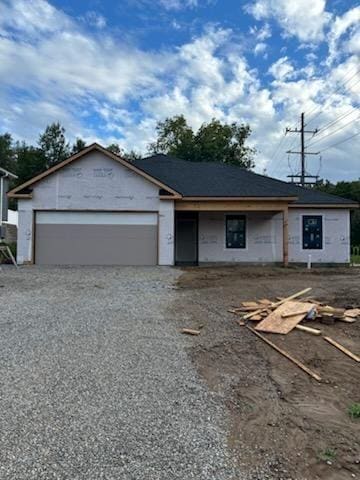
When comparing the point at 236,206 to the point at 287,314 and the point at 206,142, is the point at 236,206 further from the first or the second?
the point at 206,142

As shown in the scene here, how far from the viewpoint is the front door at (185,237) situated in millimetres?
18125

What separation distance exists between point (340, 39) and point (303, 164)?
21615mm

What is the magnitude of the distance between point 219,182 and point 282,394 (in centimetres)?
1475

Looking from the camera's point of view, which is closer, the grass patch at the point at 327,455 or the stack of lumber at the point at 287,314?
the grass patch at the point at 327,455

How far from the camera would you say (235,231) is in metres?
17.8

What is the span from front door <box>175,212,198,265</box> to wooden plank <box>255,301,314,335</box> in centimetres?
1084

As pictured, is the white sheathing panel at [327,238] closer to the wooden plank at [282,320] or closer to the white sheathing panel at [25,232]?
the wooden plank at [282,320]

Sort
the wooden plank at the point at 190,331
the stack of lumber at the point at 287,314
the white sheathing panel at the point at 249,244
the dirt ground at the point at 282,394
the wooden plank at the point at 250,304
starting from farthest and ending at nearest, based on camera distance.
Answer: the white sheathing panel at the point at 249,244 → the wooden plank at the point at 250,304 → the stack of lumber at the point at 287,314 → the wooden plank at the point at 190,331 → the dirt ground at the point at 282,394

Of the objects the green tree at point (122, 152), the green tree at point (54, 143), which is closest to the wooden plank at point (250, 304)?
the green tree at point (122, 152)

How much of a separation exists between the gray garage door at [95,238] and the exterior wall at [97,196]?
0.99 ft

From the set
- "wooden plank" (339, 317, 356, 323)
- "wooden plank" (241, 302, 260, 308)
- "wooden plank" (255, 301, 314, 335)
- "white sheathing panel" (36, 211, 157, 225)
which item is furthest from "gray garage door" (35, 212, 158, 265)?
"wooden plank" (339, 317, 356, 323)

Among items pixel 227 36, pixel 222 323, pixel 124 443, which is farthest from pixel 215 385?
pixel 227 36

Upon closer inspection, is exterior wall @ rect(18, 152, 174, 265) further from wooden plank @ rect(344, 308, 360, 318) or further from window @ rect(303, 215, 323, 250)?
wooden plank @ rect(344, 308, 360, 318)

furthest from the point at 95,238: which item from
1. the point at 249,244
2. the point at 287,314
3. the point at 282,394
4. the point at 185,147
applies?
the point at 185,147
